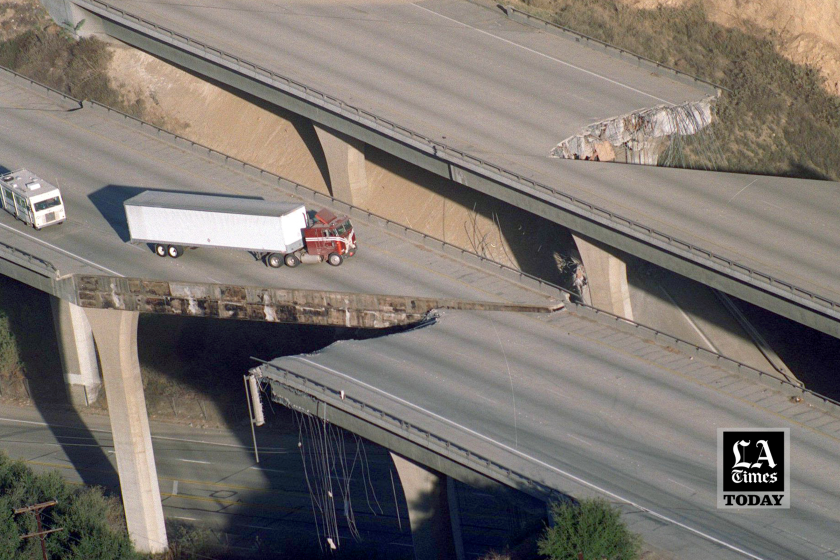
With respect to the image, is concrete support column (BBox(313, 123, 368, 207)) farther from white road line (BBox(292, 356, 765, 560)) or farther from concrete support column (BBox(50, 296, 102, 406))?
white road line (BBox(292, 356, 765, 560))

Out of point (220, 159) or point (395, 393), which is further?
point (220, 159)

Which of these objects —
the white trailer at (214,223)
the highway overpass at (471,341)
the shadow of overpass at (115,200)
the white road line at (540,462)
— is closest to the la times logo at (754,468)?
the highway overpass at (471,341)

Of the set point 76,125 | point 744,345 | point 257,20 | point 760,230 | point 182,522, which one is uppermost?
point 257,20

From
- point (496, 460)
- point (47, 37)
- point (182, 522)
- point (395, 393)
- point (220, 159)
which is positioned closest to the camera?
point (496, 460)

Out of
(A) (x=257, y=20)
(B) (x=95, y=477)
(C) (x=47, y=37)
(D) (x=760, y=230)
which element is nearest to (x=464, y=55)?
(A) (x=257, y=20)

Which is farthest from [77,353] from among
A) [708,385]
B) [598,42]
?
[708,385]

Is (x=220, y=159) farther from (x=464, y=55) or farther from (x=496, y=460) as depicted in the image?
(x=496, y=460)
